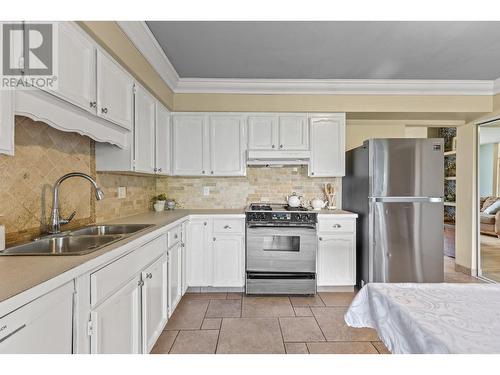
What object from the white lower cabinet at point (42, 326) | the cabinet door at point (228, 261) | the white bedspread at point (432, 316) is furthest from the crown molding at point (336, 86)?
the white lower cabinet at point (42, 326)

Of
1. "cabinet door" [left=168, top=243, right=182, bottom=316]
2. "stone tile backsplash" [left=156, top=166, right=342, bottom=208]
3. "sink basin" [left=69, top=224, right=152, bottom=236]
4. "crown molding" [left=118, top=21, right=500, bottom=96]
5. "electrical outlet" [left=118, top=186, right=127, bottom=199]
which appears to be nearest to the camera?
"sink basin" [left=69, top=224, right=152, bottom=236]

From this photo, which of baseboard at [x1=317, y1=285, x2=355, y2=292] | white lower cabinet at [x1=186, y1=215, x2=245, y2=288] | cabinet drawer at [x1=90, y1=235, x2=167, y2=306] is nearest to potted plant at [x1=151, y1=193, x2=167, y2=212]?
white lower cabinet at [x1=186, y1=215, x2=245, y2=288]

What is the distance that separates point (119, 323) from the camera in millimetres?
1582

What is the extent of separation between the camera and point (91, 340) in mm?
1301

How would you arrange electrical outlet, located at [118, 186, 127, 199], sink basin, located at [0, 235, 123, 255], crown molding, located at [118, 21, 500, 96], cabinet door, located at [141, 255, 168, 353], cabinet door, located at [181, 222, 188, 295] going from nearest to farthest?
sink basin, located at [0, 235, 123, 255] → cabinet door, located at [141, 255, 168, 353] → electrical outlet, located at [118, 186, 127, 199] → cabinet door, located at [181, 222, 188, 295] → crown molding, located at [118, 21, 500, 96]

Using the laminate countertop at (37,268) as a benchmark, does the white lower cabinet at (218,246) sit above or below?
below

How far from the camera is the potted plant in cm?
365

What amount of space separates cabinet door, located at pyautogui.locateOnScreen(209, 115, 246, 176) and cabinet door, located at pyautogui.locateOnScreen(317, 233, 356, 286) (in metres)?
1.34

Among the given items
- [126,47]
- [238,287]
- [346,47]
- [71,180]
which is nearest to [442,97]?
[346,47]

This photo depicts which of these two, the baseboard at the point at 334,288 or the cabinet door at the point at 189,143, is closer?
the baseboard at the point at 334,288

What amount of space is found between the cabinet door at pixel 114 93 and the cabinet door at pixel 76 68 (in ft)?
0.26

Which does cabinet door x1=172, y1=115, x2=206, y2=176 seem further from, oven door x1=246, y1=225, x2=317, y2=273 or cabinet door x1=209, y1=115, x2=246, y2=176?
oven door x1=246, y1=225, x2=317, y2=273

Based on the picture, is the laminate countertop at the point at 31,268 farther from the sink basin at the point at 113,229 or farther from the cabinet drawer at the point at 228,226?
the cabinet drawer at the point at 228,226

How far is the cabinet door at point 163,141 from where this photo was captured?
318 cm
